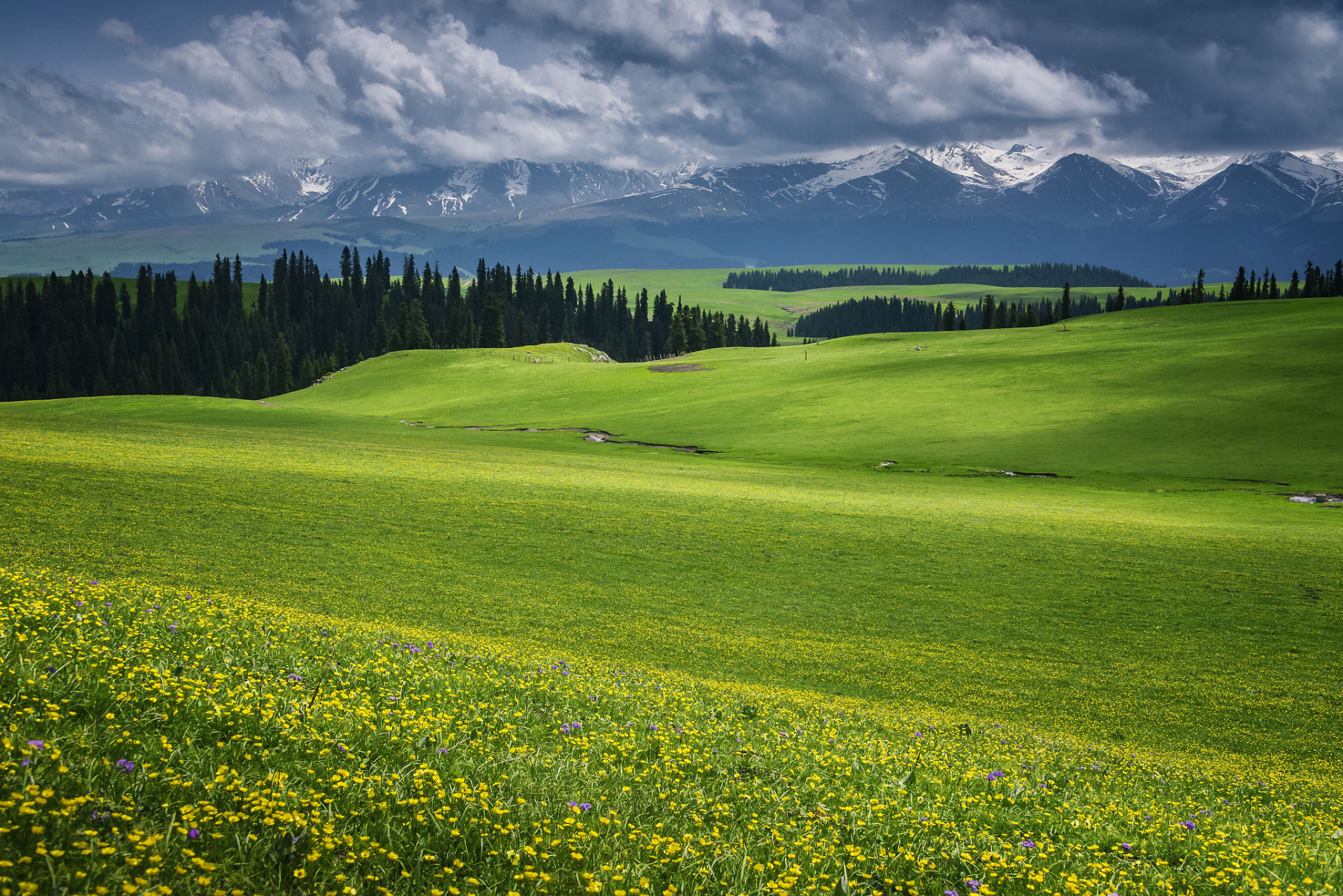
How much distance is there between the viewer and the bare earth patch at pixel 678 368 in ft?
339

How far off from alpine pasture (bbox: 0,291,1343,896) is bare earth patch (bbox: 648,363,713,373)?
184 ft

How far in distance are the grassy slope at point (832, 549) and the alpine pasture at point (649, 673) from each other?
169 millimetres

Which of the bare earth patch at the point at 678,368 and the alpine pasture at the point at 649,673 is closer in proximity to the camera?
the alpine pasture at the point at 649,673

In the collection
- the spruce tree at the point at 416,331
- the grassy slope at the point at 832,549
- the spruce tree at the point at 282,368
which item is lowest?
the grassy slope at the point at 832,549

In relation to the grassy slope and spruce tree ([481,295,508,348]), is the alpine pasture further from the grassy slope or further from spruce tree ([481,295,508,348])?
spruce tree ([481,295,508,348])

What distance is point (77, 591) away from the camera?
1180cm

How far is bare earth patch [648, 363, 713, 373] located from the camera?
339 ft

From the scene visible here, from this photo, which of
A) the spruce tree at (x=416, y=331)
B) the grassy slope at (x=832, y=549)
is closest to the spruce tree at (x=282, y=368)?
the spruce tree at (x=416, y=331)

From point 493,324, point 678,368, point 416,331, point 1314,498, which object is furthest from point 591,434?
point 416,331

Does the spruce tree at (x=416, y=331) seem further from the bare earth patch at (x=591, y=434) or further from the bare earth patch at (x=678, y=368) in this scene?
the bare earth patch at (x=591, y=434)

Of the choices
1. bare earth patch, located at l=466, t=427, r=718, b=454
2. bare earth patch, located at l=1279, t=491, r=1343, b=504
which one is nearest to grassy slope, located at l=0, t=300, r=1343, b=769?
bare earth patch, located at l=1279, t=491, r=1343, b=504

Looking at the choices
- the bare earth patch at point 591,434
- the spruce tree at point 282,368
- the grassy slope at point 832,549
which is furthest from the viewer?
the spruce tree at point 282,368

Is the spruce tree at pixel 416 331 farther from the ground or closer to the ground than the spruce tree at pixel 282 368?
farther from the ground

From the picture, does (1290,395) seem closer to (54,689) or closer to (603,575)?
(603,575)
